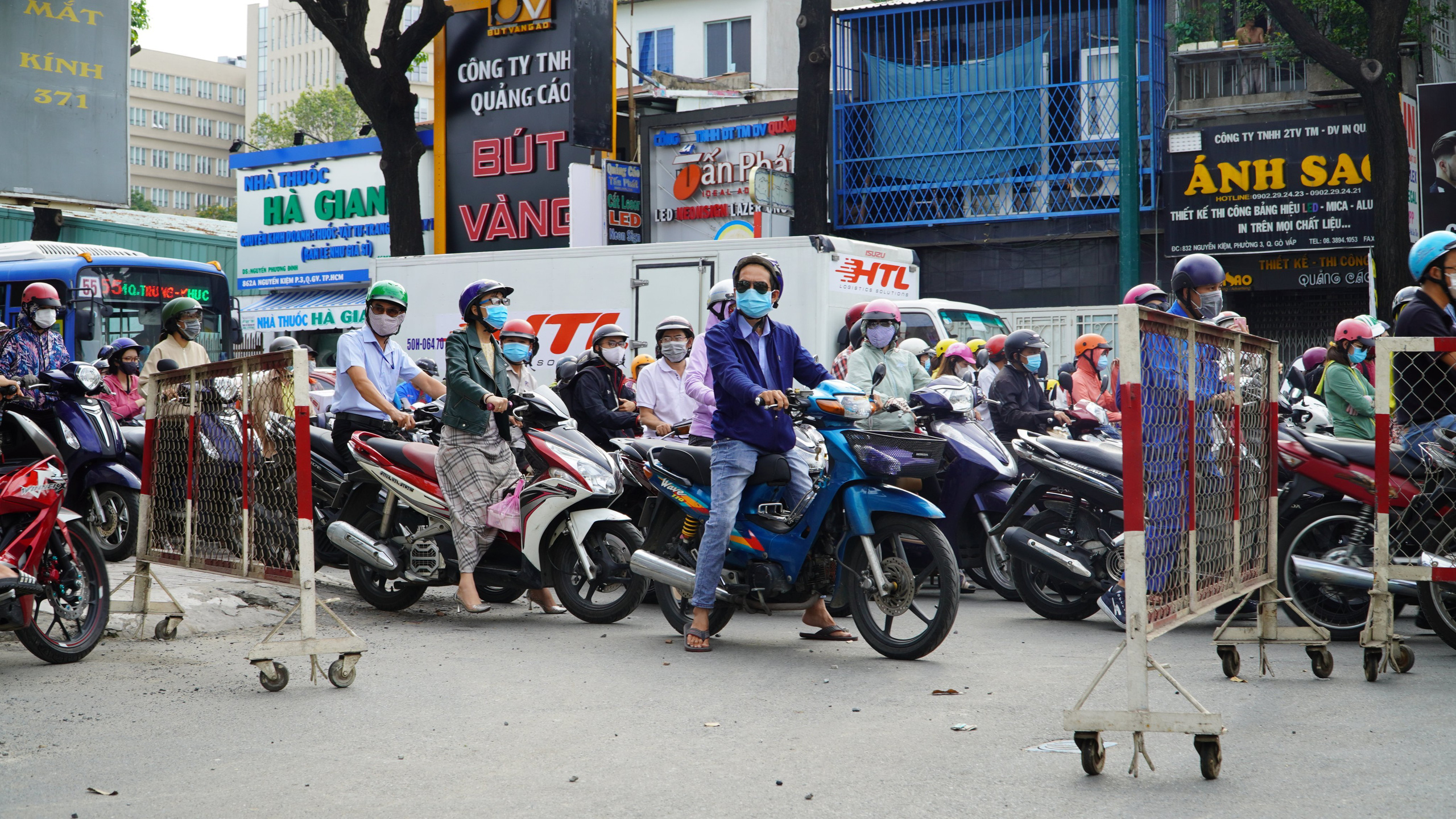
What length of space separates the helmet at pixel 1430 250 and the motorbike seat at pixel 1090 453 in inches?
67.5

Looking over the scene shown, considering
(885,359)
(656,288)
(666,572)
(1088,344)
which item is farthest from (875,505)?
(656,288)

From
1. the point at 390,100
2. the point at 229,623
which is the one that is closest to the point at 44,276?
the point at 390,100

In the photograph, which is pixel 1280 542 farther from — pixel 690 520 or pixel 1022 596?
pixel 690 520

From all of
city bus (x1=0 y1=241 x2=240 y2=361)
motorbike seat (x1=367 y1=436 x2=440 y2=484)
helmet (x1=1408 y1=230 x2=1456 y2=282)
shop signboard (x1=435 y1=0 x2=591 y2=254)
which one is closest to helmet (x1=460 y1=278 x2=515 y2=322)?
motorbike seat (x1=367 y1=436 x2=440 y2=484)

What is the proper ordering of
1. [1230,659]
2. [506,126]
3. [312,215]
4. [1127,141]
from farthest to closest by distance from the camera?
[312,215], [506,126], [1127,141], [1230,659]

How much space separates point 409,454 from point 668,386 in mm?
2257

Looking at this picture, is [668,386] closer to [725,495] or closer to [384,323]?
[384,323]

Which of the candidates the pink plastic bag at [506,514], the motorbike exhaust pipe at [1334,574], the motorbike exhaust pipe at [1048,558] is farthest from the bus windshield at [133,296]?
the motorbike exhaust pipe at [1334,574]

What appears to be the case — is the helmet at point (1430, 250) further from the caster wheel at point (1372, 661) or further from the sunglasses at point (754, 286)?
the sunglasses at point (754, 286)

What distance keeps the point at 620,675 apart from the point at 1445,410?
392cm

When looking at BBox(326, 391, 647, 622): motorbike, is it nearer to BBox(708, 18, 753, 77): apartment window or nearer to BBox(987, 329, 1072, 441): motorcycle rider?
BBox(987, 329, 1072, 441): motorcycle rider

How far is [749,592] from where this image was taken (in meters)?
7.27

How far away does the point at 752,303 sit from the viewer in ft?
23.3

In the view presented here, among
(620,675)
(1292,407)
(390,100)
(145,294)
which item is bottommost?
(620,675)
